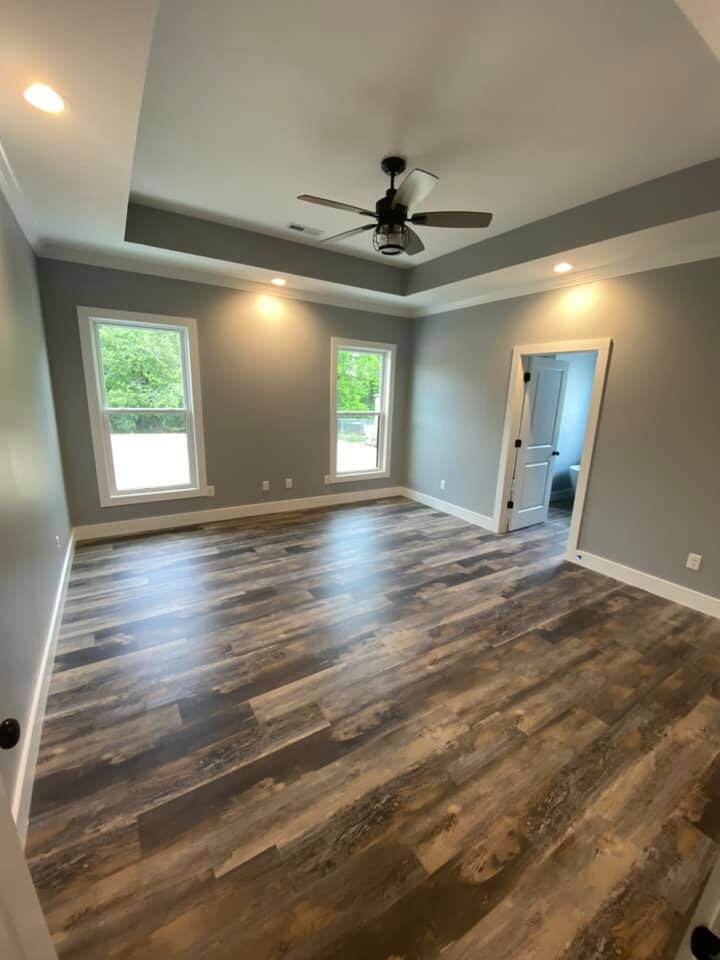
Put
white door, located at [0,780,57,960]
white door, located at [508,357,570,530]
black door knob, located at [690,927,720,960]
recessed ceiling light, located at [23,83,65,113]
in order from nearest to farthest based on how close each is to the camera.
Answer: black door knob, located at [690,927,720,960]
white door, located at [0,780,57,960]
recessed ceiling light, located at [23,83,65,113]
white door, located at [508,357,570,530]

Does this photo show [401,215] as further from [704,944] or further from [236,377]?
[704,944]

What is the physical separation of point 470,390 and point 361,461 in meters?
1.82

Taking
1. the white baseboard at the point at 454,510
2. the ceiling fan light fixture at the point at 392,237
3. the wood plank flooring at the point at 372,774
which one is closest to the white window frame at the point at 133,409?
the wood plank flooring at the point at 372,774

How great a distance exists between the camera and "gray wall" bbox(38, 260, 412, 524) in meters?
3.60

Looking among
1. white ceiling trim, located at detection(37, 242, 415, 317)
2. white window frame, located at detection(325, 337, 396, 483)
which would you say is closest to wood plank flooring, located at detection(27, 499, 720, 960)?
white window frame, located at detection(325, 337, 396, 483)

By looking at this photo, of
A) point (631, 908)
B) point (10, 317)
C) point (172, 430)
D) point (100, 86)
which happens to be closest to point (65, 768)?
point (631, 908)

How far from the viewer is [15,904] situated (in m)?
0.68

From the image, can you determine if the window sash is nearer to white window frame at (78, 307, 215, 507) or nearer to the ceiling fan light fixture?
white window frame at (78, 307, 215, 507)

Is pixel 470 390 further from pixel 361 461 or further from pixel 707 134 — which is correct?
pixel 707 134

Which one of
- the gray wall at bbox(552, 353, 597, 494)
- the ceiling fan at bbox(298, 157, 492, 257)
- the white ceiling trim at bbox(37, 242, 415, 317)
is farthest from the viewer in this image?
the gray wall at bbox(552, 353, 597, 494)

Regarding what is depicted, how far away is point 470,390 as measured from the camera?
4.79 m

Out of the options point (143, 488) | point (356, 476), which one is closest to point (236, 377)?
point (143, 488)

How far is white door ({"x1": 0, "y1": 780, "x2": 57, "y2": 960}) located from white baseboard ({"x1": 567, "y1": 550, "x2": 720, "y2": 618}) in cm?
395

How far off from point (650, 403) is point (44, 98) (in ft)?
13.4
